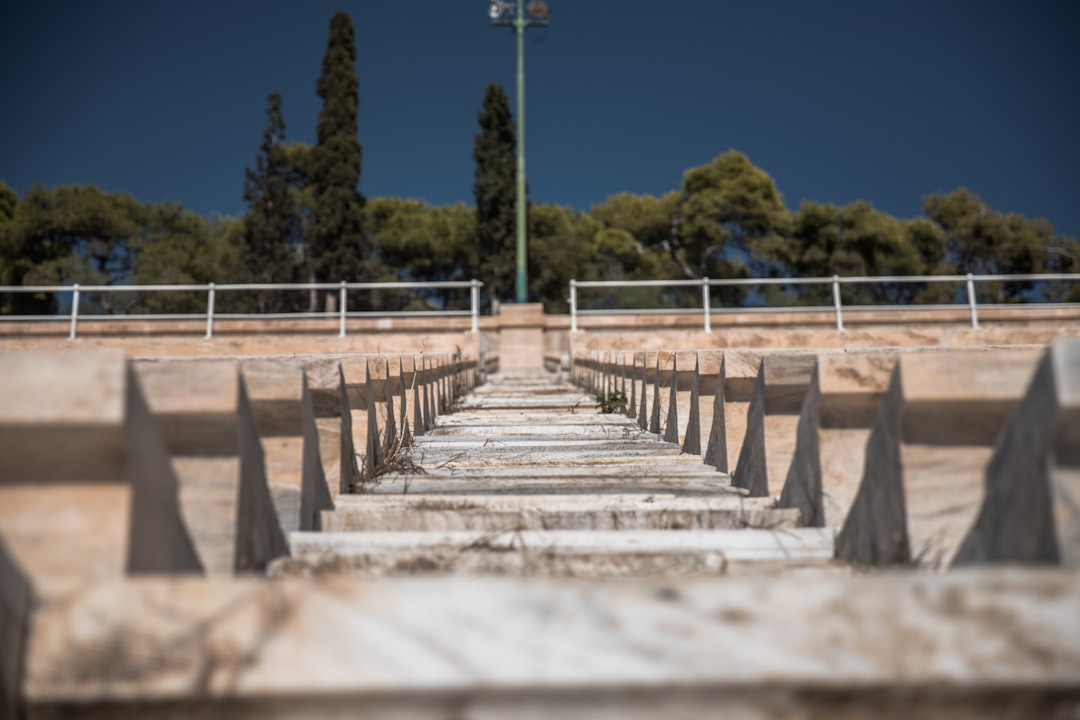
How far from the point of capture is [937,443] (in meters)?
1.44

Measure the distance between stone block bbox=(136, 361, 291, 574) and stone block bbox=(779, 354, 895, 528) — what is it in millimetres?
1279

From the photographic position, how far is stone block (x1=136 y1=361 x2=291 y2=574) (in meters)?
1.34

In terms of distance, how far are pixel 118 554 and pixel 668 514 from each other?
132 cm

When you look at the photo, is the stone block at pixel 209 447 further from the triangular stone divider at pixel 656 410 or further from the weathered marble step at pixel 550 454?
the triangular stone divider at pixel 656 410

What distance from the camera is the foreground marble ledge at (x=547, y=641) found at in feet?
2.87

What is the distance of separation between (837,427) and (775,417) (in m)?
0.36

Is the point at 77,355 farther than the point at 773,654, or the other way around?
the point at 77,355

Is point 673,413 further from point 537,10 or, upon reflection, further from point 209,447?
point 537,10

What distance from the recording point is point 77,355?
100cm

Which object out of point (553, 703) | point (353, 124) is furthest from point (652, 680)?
point (353, 124)

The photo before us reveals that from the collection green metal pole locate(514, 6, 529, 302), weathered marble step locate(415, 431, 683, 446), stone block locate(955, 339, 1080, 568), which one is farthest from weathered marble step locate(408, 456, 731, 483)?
green metal pole locate(514, 6, 529, 302)

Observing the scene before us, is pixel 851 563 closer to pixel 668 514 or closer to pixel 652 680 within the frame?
pixel 668 514

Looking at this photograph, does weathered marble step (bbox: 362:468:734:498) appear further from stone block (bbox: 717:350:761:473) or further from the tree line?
the tree line

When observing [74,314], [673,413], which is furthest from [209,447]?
[74,314]
